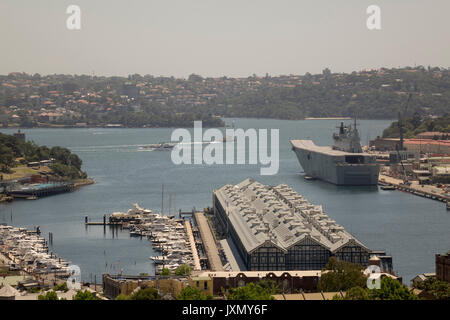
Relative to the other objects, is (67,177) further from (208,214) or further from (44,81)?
(44,81)

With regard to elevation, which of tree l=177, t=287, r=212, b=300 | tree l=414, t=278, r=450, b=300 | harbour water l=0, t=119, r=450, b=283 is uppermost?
tree l=177, t=287, r=212, b=300

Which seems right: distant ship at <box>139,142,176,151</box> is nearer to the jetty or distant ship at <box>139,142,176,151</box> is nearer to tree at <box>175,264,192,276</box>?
the jetty

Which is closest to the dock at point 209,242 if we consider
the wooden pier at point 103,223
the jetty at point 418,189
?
the wooden pier at point 103,223

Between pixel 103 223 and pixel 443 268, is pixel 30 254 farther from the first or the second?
pixel 443 268

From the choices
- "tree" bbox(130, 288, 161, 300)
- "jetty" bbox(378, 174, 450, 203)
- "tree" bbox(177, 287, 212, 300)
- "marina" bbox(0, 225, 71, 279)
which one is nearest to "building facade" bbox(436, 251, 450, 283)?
"tree" bbox(177, 287, 212, 300)

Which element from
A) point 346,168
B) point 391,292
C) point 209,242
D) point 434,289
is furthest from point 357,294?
point 346,168

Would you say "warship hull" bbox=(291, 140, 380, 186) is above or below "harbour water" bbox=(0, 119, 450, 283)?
above

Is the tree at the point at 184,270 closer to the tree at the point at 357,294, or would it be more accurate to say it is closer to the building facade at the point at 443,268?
the building facade at the point at 443,268
